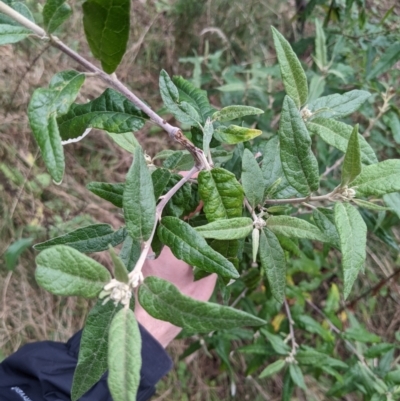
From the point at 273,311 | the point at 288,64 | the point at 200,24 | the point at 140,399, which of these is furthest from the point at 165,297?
the point at 200,24

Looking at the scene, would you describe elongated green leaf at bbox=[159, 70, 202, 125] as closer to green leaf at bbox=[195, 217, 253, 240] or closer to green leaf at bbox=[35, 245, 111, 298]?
green leaf at bbox=[195, 217, 253, 240]

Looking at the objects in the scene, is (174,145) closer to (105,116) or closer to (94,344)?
(105,116)

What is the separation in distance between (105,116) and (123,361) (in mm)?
471

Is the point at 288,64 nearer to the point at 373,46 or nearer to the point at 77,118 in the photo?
the point at 77,118

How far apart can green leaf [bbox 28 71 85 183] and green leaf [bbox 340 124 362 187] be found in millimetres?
488

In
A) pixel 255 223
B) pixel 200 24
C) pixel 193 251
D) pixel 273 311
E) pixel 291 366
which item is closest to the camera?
pixel 193 251

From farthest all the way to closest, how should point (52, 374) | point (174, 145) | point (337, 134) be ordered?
1. point (174, 145)
2. point (52, 374)
3. point (337, 134)

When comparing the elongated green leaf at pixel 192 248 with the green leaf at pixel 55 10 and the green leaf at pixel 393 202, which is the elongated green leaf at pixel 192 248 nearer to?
the green leaf at pixel 55 10

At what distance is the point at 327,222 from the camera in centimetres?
92

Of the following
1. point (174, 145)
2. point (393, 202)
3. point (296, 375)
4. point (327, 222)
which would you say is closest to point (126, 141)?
point (327, 222)

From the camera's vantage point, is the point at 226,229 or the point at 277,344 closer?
the point at 226,229

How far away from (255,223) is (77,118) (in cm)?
42

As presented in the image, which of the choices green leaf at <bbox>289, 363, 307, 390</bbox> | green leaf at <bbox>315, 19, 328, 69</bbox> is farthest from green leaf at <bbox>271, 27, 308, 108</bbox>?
green leaf at <bbox>289, 363, 307, 390</bbox>

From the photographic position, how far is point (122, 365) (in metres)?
0.61
